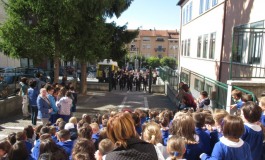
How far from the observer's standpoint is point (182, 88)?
8.66 metres

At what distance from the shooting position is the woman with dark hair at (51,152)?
10.0 feet

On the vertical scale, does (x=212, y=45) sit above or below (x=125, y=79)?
above

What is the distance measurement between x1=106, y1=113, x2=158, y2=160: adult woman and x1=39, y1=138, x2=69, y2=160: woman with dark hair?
1139 mm

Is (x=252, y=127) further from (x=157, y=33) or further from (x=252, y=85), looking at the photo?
(x=157, y=33)

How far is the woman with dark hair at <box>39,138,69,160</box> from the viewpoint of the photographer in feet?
10.0


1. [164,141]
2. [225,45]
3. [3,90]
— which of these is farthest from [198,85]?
[3,90]

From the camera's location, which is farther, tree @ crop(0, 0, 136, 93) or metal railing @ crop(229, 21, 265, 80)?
tree @ crop(0, 0, 136, 93)

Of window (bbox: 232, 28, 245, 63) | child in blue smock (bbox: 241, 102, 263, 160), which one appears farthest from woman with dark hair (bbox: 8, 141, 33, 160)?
window (bbox: 232, 28, 245, 63)

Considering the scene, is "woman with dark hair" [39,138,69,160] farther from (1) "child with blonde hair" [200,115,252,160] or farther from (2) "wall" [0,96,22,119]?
(2) "wall" [0,96,22,119]

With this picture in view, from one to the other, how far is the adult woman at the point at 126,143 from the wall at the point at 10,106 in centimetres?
985

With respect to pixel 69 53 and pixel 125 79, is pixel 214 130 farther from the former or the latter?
pixel 125 79

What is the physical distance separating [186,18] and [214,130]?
24119 millimetres

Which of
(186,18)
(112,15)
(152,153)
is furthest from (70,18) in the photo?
(186,18)

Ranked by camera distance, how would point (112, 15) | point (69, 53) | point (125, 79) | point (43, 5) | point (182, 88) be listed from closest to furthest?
point (182, 88), point (43, 5), point (69, 53), point (112, 15), point (125, 79)
